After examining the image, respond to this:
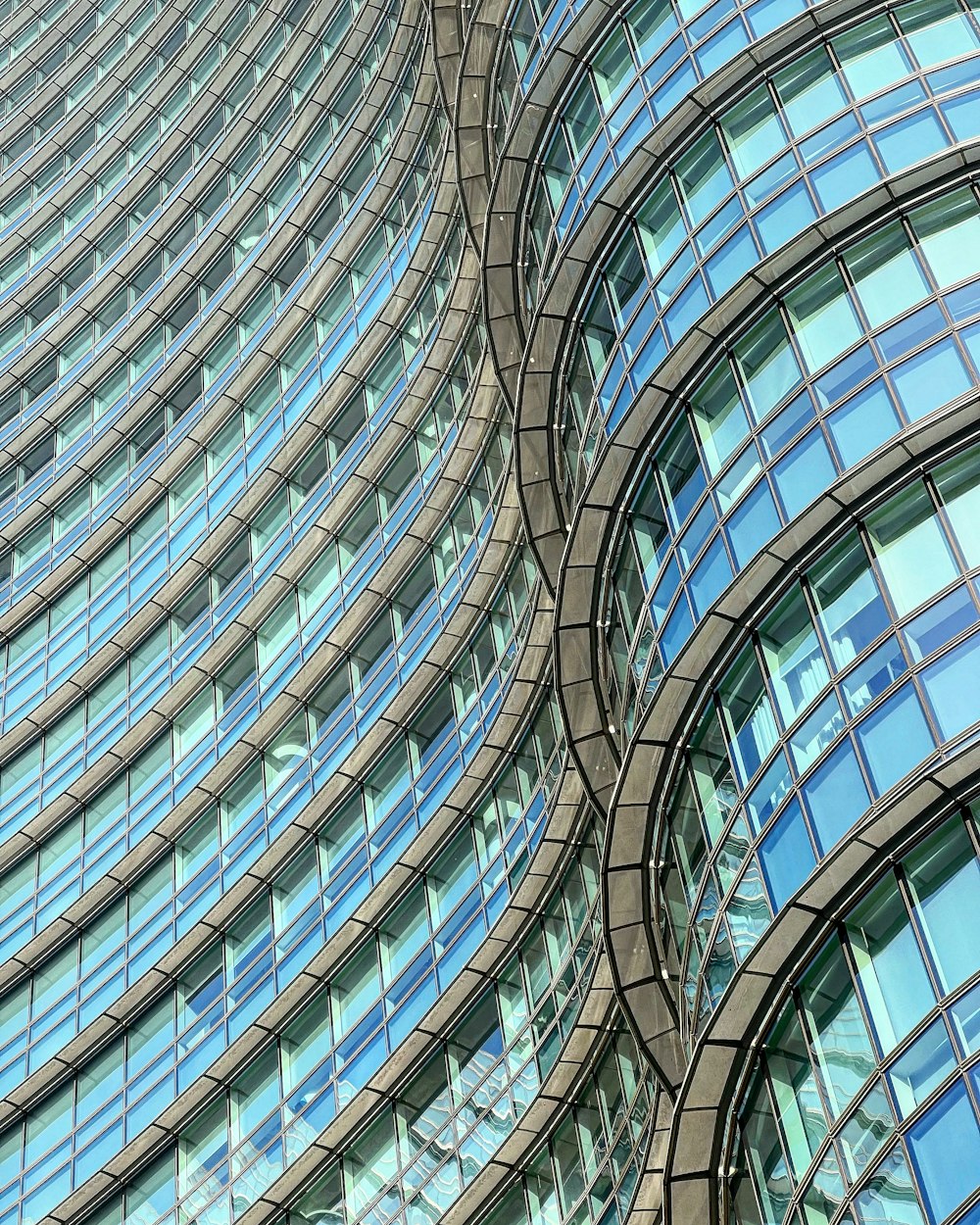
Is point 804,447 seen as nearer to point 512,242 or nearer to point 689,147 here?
point 689,147

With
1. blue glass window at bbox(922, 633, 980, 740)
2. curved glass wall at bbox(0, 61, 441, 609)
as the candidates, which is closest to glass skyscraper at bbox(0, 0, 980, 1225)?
blue glass window at bbox(922, 633, 980, 740)

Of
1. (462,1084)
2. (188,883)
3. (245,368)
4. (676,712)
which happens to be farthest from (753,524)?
(245,368)

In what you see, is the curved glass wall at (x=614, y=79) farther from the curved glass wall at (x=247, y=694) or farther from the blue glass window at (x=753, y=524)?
the curved glass wall at (x=247, y=694)

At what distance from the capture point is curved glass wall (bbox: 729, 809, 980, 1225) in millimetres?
17266

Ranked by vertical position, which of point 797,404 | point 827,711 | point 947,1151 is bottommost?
point 947,1151

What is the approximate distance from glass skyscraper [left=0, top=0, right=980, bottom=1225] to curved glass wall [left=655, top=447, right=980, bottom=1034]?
0.06 meters

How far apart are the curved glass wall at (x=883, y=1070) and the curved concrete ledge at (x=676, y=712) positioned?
89 centimetres

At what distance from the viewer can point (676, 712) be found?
22.7 meters

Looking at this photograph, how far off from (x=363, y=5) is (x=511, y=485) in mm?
16236

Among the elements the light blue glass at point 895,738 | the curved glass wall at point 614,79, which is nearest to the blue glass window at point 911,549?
the light blue glass at point 895,738

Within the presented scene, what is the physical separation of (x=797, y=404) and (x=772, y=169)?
3574 mm

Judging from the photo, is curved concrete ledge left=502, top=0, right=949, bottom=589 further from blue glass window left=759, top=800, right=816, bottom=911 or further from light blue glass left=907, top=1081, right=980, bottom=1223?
light blue glass left=907, top=1081, right=980, bottom=1223

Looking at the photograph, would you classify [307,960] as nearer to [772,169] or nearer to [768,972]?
[768,972]

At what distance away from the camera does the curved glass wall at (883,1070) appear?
17.3 meters
